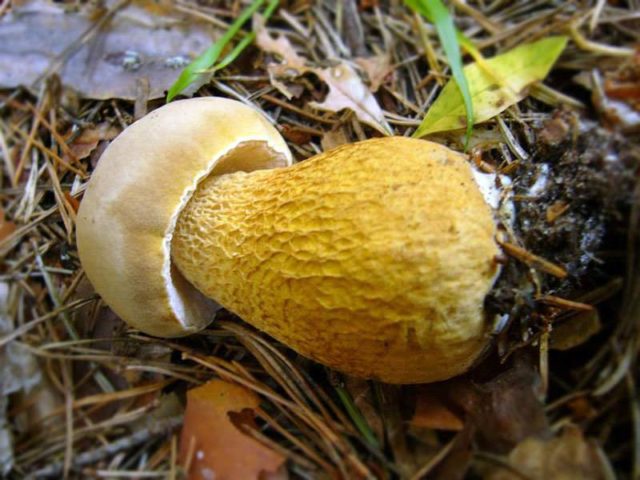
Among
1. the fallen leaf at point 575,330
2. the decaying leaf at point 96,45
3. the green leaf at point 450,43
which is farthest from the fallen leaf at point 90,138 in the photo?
the fallen leaf at point 575,330

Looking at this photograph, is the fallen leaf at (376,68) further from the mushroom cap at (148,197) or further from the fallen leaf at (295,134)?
the mushroom cap at (148,197)

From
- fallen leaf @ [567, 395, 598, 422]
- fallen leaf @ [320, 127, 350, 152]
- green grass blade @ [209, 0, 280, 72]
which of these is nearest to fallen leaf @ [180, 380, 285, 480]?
fallen leaf @ [567, 395, 598, 422]

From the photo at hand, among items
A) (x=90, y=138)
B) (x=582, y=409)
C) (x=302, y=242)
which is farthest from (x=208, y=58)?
(x=582, y=409)

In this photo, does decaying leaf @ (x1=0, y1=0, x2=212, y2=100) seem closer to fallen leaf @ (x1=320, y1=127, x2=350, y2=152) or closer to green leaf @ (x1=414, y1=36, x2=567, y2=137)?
fallen leaf @ (x1=320, y1=127, x2=350, y2=152)

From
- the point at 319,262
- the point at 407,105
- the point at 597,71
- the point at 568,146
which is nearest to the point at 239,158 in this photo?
the point at 319,262

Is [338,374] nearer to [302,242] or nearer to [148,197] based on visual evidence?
[302,242]

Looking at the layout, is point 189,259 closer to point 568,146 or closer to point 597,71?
point 568,146
